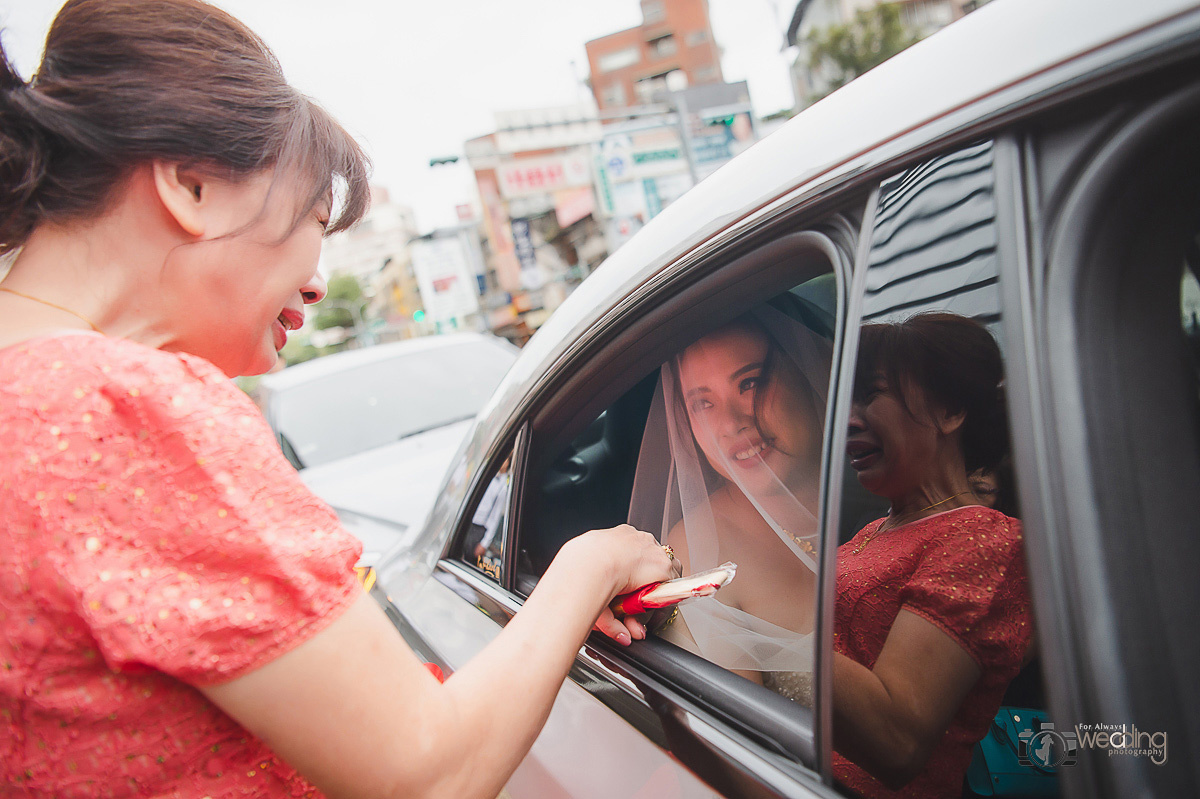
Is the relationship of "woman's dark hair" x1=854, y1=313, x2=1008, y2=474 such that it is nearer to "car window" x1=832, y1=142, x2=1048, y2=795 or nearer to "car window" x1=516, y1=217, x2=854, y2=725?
"car window" x1=832, y1=142, x2=1048, y2=795

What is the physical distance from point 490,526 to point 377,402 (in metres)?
3.42

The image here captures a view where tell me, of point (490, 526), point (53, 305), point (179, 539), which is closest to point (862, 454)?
point (179, 539)

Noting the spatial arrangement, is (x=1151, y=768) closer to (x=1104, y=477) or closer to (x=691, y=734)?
(x=1104, y=477)

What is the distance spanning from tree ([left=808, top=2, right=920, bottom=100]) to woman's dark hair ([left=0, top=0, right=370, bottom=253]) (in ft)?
82.6

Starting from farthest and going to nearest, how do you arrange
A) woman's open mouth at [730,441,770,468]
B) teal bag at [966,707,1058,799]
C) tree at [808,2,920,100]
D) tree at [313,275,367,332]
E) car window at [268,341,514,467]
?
tree at [313,275,367,332] → tree at [808,2,920,100] → car window at [268,341,514,467] → woman's open mouth at [730,441,770,468] → teal bag at [966,707,1058,799]

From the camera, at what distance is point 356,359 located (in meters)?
5.29

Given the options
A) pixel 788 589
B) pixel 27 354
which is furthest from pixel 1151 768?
pixel 27 354

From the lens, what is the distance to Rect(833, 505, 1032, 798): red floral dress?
76cm

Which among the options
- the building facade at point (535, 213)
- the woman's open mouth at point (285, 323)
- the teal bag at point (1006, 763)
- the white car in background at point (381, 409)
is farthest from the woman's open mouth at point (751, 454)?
the building facade at point (535, 213)

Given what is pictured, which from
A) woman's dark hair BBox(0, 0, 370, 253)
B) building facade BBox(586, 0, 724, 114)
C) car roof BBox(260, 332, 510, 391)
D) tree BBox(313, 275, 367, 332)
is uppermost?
building facade BBox(586, 0, 724, 114)

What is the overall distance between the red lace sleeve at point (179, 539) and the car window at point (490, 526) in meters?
0.99

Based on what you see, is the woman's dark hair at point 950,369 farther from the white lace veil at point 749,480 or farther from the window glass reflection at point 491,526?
the window glass reflection at point 491,526

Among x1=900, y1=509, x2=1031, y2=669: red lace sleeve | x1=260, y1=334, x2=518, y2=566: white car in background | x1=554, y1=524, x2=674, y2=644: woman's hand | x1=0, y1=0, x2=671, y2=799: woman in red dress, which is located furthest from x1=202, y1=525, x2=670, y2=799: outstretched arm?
x1=260, y1=334, x2=518, y2=566: white car in background

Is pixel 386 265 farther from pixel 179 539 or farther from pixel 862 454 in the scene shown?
pixel 179 539
